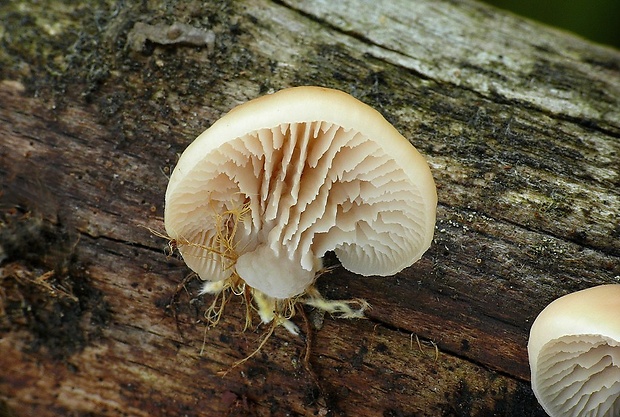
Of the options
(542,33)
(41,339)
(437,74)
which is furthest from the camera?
(542,33)

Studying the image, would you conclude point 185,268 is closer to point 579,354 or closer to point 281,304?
point 281,304

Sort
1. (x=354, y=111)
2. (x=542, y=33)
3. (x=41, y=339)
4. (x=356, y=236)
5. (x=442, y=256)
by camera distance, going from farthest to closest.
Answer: (x=542, y=33), (x=41, y=339), (x=442, y=256), (x=356, y=236), (x=354, y=111)

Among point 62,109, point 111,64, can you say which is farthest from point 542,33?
point 62,109

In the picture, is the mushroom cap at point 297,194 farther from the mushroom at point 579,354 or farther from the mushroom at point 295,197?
the mushroom at point 579,354

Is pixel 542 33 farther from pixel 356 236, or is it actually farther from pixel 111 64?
pixel 111 64

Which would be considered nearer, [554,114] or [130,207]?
[130,207]

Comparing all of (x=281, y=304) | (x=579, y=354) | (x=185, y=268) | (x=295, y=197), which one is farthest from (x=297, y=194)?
(x=579, y=354)
